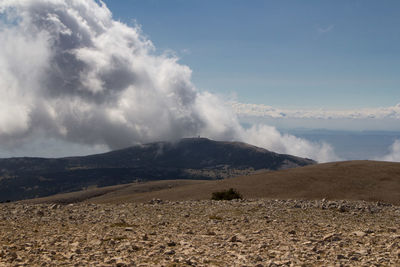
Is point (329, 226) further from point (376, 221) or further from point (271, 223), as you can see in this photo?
point (376, 221)

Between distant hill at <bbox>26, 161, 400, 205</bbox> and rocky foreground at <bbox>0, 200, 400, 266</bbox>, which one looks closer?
rocky foreground at <bbox>0, 200, 400, 266</bbox>

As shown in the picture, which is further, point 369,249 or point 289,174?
point 289,174

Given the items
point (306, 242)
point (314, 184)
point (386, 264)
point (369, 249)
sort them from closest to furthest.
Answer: point (386, 264) < point (369, 249) < point (306, 242) < point (314, 184)

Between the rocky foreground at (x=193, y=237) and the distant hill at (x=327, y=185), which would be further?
the distant hill at (x=327, y=185)

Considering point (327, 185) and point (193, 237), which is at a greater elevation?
point (193, 237)

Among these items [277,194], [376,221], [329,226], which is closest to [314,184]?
[277,194]

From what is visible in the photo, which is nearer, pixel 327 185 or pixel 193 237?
pixel 193 237

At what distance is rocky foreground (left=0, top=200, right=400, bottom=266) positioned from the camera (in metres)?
12.4

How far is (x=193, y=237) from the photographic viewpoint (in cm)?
1653

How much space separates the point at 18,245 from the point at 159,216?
976 centimetres

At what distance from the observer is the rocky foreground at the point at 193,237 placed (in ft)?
40.8

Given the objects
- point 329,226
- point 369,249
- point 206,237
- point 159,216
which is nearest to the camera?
point 369,249

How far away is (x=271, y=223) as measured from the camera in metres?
20.5

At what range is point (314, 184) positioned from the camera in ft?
201
